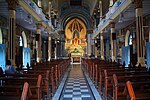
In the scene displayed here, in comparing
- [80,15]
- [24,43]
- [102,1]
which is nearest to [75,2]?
[80,15]

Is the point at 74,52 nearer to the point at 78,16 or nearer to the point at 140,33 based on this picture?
the point at 78,16

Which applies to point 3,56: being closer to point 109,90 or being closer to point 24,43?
point 109,90

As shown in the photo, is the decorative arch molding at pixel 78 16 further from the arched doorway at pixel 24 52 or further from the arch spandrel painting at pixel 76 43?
the arched doorway at pixel 24 52

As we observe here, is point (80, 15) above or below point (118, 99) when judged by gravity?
above

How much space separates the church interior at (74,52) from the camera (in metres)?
6.19

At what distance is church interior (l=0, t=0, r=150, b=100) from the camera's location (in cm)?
619

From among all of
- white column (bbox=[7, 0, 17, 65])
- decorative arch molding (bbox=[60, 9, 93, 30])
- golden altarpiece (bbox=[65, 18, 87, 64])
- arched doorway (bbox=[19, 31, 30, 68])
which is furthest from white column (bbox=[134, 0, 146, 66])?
decorative arch molding (bbox=[60, 9, 93, 30])

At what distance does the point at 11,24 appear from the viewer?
1177 cm

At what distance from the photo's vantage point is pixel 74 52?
44.1m

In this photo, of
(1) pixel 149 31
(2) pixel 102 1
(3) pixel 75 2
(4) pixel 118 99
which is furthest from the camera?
(3) pixel 75 2

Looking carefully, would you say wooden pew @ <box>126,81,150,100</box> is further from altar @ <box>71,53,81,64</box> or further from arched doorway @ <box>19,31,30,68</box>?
altar @ <box>71,53,81,64</box>

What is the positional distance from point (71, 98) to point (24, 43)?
18.0m

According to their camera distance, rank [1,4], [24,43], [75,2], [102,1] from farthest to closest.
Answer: [75,2]
[102,1]
[24,43]
[1,4]

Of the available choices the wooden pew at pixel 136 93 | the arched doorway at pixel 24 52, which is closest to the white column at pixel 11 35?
the arched doorway at pixel 24 52
